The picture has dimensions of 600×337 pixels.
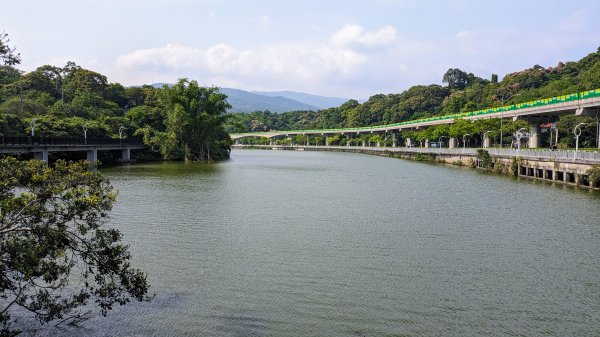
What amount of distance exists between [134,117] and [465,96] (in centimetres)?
7950

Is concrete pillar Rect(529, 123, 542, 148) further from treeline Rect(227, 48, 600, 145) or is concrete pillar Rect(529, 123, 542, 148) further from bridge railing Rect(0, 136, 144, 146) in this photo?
bridge railing Rect(0, 136, 144, 146)

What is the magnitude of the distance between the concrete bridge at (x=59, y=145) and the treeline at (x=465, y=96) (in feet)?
57.1

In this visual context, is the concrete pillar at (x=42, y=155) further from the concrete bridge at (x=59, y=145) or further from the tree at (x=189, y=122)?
the tree at (x=189, y=122)

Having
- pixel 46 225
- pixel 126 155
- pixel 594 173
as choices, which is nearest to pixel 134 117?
pixel 126 155

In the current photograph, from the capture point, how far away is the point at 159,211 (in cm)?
2280

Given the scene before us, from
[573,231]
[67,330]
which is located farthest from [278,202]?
[67,330]

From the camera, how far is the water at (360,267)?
1016cm

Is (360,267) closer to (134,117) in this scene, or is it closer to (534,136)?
(534,136)

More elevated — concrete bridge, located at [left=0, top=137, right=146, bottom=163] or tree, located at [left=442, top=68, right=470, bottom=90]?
tree, located at [left=442, top=68, right=470, bottom=90]

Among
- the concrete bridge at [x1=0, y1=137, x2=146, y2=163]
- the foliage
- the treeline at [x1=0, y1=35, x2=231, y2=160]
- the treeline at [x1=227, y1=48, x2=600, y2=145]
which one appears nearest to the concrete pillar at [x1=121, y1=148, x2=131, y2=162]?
the concrete bridge at [x1=0, y1=137, x2=146, y2=163]

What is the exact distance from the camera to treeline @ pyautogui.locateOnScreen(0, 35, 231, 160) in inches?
2217

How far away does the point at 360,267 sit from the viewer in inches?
547

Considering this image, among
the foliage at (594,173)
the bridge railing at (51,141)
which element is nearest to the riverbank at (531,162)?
the foliage at (594,173)

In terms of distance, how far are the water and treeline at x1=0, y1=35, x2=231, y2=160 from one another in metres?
36.3
